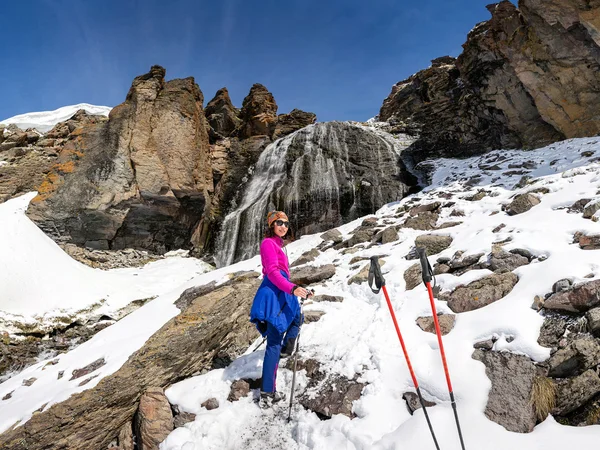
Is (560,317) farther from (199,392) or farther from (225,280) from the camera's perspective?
(225,280)

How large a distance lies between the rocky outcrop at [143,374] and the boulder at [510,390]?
4001mm

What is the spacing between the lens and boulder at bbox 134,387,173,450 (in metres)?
4.10

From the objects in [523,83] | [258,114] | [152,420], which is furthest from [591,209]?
[258,114]

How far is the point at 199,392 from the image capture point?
4.64 m

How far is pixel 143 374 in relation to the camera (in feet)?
15.7

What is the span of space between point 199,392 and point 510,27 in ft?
74.7

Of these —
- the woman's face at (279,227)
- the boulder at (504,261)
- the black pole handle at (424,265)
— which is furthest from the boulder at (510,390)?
the woman's face at (279,227)

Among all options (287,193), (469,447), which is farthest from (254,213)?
(469,447)

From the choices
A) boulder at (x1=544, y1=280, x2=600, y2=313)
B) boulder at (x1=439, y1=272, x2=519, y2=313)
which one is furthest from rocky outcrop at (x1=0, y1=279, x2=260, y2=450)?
boulder at (x1=544, y1=280, x2=600, y2=313)

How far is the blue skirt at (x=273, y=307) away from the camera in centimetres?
430

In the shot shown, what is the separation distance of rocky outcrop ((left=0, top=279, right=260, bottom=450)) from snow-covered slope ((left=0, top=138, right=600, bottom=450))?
291 millimetres

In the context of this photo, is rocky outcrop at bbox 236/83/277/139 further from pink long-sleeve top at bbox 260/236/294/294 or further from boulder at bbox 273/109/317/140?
pink long-sleeve top at bbox 260/236/294/294

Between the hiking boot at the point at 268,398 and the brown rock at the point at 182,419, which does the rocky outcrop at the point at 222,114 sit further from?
the hiking boot at the point at 268,398

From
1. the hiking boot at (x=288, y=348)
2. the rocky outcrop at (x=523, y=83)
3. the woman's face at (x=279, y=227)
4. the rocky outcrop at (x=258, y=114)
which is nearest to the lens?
the woman's face at (x=279, y=227)
